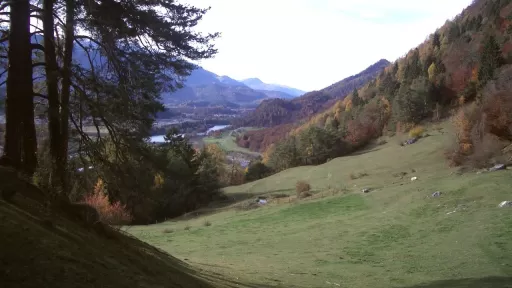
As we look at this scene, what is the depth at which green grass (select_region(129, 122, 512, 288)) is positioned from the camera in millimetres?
11195

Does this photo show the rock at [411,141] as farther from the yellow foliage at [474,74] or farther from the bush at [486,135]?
the bush at [486,135]

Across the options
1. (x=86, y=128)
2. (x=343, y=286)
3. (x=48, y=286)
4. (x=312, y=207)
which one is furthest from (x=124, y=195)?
(x=312, y=207)

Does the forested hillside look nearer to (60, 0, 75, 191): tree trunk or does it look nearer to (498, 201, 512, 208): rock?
(498, 201, 512, 208): rock

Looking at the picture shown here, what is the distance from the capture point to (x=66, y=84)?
339 inches

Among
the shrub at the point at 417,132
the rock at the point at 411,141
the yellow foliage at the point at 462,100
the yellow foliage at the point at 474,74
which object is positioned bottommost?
the rock at the point at 411,141

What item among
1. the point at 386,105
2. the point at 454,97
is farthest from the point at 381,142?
the point at 386,105

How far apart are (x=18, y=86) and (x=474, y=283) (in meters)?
11.2

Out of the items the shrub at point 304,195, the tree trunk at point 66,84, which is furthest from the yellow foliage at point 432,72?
the tree trunk at point 66,84

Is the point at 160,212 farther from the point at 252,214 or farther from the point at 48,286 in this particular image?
the point at 48,286

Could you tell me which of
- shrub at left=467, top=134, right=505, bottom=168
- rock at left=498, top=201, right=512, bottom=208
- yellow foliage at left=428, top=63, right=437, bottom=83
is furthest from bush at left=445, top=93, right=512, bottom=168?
yellow foliage at left=428, top=63, right=437, bottom=83

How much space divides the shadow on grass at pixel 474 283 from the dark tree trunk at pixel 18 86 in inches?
380

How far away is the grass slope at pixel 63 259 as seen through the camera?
435cm

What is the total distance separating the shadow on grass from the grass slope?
6109mm

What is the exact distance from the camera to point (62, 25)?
8.54 meters
